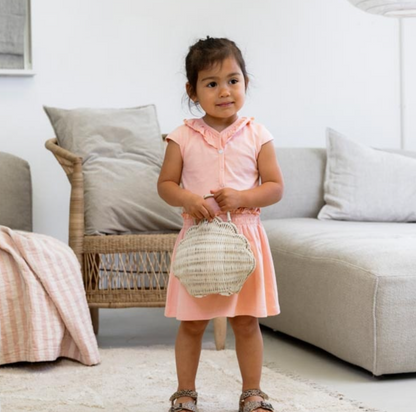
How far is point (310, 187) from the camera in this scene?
3621mm

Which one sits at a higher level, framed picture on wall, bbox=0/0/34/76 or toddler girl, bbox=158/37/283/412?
framed picture on wall, bbox=0/0/34/76

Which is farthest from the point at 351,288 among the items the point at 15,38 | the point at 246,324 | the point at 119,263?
the point at 15,38

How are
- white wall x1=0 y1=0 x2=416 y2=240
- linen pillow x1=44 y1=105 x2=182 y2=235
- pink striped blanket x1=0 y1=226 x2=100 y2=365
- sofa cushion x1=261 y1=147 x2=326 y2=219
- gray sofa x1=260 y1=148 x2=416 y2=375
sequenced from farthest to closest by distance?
white wall x1=0 y1=0 x2=416 y2=240, sofa cushion x1=261 y1=147 x2=326 y2=219, linen pillow x1=44 y1=105 x2=182 y2=235, pink striped blanket x1=0 y1=226 x2=100 y2=365, gray sofa x1=260 y1=148 x2=416 y2=375

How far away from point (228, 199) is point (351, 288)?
0.69m

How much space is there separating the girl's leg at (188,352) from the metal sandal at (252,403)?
0.13 m

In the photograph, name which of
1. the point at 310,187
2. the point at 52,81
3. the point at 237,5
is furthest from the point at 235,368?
the point at 237,5

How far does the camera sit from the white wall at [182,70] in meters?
3.72

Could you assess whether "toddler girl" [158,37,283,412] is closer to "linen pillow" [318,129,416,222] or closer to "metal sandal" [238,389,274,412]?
"metal sandal" [238,389,274,412]

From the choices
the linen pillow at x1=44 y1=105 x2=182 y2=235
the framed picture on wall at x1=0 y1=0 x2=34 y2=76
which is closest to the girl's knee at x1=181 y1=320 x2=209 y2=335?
the linen pillow at x1=44 y1=105 x2=182 y2=235

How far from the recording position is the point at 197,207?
2025mm

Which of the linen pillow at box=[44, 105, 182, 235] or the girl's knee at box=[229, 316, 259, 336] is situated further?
the linen pillow at box=[44, 105, 182, 235]

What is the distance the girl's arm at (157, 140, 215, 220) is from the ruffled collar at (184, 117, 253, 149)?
0.24 feet

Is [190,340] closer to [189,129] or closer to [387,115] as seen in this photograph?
[189,129]

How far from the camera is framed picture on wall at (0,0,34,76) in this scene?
11.8ft
